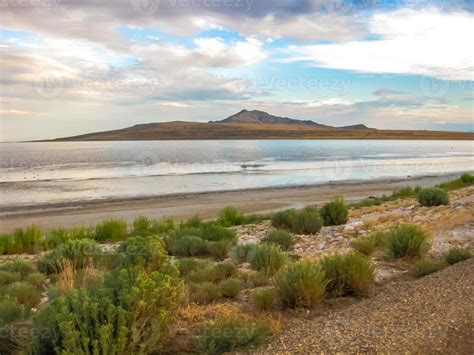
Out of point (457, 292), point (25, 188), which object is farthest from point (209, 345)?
point (25, 188)

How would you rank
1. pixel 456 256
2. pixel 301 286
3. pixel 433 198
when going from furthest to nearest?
pixel 433 198 < pixel 456 256 < pixel 301 286

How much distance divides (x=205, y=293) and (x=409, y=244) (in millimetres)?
4576

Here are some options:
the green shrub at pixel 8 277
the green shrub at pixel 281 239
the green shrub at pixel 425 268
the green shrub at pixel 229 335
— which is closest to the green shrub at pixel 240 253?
the green shrub at pixel 281 239

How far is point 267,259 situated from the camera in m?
8.83

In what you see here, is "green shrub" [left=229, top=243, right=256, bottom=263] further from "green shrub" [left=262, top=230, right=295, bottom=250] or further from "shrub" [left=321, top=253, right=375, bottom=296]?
"shrub" [left=321, top=253, right=375, bottom=296]

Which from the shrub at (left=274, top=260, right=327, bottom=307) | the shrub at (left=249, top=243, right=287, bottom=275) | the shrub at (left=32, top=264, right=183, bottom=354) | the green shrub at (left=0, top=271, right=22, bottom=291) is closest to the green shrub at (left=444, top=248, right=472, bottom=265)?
the shrub at (left=249, top=243, right=287, bottom=275)

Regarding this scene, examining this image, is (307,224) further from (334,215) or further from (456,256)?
(456,256)

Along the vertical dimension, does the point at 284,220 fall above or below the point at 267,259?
below

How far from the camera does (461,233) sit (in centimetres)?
1191

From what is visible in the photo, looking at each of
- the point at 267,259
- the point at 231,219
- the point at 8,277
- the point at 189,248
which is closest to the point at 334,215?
the point at 231,219

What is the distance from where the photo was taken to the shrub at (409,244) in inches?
377

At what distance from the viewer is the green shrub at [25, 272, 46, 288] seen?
8344 mm

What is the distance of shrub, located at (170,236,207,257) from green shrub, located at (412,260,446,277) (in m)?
4.48

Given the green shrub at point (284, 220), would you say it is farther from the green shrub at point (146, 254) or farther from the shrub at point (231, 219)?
the green shrub at point (146, 254)
